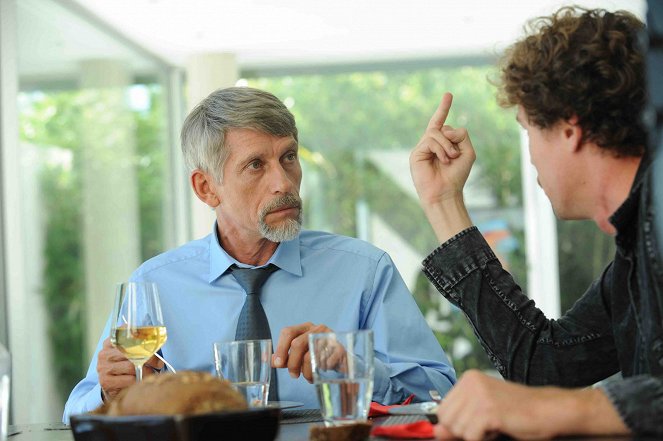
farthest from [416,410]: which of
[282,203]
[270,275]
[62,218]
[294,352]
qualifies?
[62,218]

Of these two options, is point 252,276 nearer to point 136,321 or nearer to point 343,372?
point 136,321

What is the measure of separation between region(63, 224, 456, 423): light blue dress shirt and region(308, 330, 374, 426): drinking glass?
88 centimetres

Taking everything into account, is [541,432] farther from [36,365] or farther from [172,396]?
[36,365]

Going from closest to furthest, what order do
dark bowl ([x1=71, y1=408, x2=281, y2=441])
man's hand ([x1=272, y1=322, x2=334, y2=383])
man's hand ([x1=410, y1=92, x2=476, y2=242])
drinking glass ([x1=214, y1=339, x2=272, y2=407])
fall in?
dark bowl ([x1=71, y1=408, x2=281, y2=441]) < drinking glass ([x1=214, y1=339, x2=272, y2=407]) < man's hand ([x1=272, y1=322, x2=334, y2=383]) < man's hand ([x1=410, y1=92, x2=476, y2=242])

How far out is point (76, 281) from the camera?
5895 mm

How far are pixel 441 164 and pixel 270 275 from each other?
72 centimetres

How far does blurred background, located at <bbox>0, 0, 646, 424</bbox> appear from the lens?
5434 millimetres

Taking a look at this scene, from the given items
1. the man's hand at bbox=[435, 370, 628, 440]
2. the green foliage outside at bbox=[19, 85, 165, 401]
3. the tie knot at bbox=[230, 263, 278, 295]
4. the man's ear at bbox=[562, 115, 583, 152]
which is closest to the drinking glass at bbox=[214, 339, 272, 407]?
the man's hand at bbox=[435, 370, 628, 440]

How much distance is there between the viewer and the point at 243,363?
1598 millimetres

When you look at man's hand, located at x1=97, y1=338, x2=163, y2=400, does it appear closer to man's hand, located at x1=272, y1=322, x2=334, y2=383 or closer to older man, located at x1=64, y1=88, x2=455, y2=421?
older man, located at x1=64, y1=88, x2=455, y2=421

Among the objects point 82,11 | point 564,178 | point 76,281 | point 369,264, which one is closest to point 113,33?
point 82,11

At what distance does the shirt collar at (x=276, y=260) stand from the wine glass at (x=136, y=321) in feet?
2.73

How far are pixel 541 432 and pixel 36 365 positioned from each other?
4683mm

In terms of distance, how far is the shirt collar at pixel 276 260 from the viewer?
2.53m
